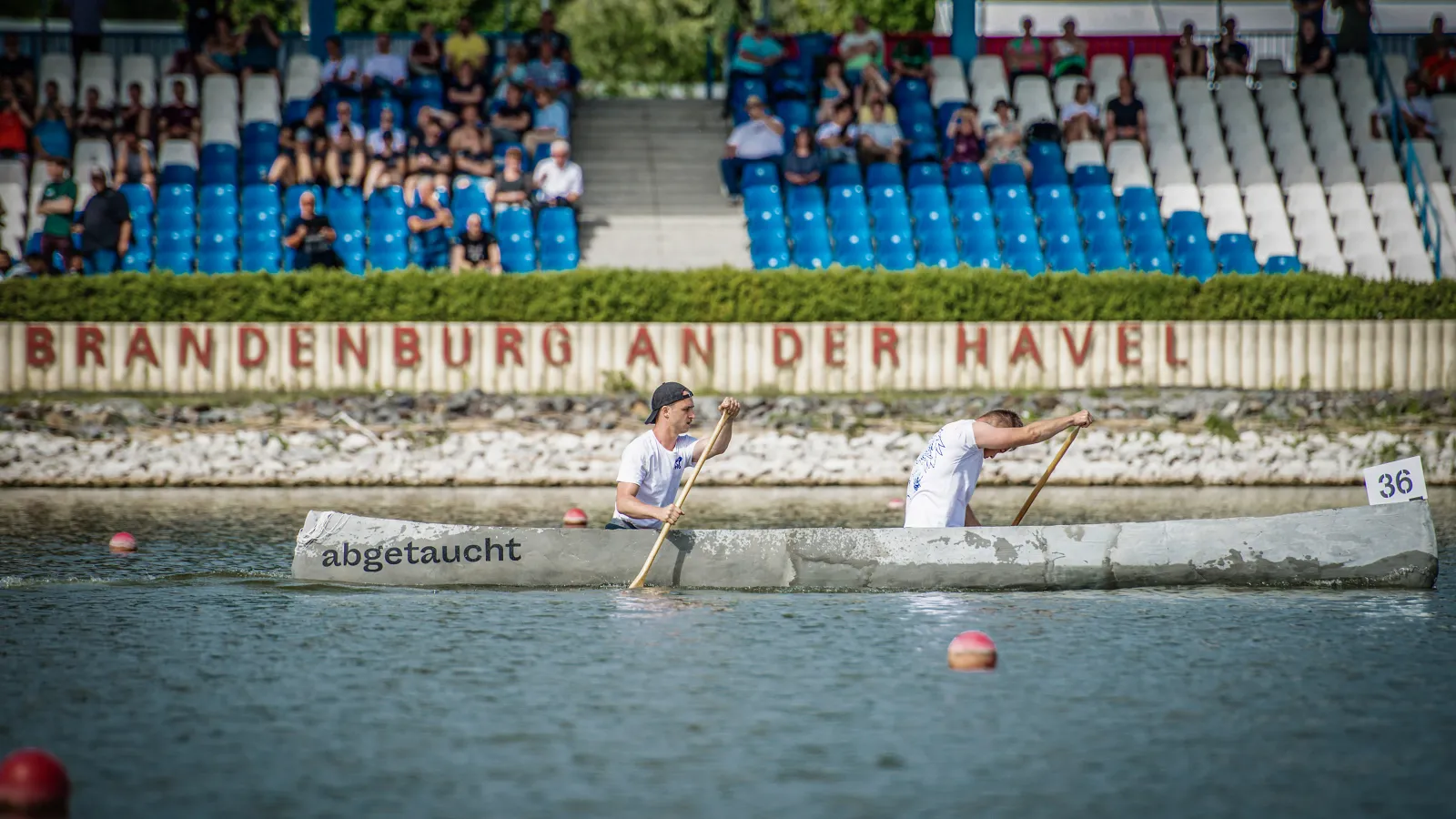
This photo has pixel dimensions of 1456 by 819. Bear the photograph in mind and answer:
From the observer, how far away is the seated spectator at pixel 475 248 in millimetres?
23344

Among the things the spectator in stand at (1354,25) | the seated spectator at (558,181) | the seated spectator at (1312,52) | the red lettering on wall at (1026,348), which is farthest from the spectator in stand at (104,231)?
the spectator in stand at (1354,25)

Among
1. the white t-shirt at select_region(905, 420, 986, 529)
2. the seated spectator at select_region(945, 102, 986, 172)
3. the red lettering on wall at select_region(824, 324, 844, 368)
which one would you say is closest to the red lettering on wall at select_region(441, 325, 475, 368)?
the red lettering on wall at select_region(824, 324, 844, 368)

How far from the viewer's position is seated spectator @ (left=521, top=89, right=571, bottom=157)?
85.3ft

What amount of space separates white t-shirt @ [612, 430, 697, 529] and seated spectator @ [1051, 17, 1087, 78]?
1827 cm

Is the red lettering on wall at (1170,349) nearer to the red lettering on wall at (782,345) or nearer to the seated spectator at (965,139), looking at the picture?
the red lettering on wall at (782,345)

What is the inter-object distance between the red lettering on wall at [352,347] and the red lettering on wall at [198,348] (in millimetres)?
1609

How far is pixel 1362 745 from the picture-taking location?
27.3 feet

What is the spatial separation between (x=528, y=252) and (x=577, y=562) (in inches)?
466

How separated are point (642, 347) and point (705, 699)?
12388mm

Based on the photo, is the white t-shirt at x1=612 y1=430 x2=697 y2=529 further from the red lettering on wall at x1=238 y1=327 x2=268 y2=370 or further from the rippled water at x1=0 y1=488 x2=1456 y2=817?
the red lettering on wall at x1=238 y1=327 x2=268 y2=370

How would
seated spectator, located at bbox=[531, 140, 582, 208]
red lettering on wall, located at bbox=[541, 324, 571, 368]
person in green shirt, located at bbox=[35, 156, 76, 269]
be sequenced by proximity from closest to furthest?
1. red lettering on wall, located at bbox=[541, 324, 571, 368]
2. person in green shirt, located at bbox=[35, 156, 76, 269]
3. seated spectator, located at bbox=[531, 140, 582, 208]

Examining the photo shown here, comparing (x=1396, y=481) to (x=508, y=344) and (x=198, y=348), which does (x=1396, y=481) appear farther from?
(x=198, y=348)

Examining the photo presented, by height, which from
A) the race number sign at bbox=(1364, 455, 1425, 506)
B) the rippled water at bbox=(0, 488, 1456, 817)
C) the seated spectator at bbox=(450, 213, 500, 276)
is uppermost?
the seated spectator at bbox=(450, 213, 500, 276)

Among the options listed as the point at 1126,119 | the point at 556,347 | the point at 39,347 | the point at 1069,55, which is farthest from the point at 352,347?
the point at 1069,55
